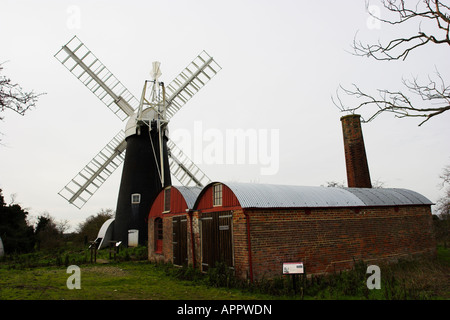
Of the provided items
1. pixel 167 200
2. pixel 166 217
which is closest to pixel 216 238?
pixel 166 217

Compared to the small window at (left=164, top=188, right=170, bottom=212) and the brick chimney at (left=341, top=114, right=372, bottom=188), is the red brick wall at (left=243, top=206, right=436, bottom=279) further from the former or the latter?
the small window at (left=164, top=188, right=170, bottom=212)

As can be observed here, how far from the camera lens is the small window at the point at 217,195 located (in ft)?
40.2

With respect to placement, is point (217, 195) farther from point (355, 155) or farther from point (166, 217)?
point (355, 155)

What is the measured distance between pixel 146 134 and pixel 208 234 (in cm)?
1235

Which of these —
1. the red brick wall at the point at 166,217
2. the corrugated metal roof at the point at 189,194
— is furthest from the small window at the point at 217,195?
the red brick wall at the point at 166,217

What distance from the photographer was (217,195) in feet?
40.8

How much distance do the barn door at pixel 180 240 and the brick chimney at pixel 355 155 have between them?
10195 mm

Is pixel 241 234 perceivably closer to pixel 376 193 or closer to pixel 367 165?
pixel 376 193

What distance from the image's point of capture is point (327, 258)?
1209 centimetres

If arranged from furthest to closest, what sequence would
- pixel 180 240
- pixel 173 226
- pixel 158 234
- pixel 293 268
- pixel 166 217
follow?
pixel 158 234, pixel 166 217, pixel 173 226, pixel 180 240, pixel 293 268

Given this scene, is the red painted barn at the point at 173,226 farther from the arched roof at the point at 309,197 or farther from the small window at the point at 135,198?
the small window at the point at 135,198

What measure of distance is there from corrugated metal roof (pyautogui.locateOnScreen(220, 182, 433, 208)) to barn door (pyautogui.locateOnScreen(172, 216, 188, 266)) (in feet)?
14.0

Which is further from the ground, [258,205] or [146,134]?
[146,134]
